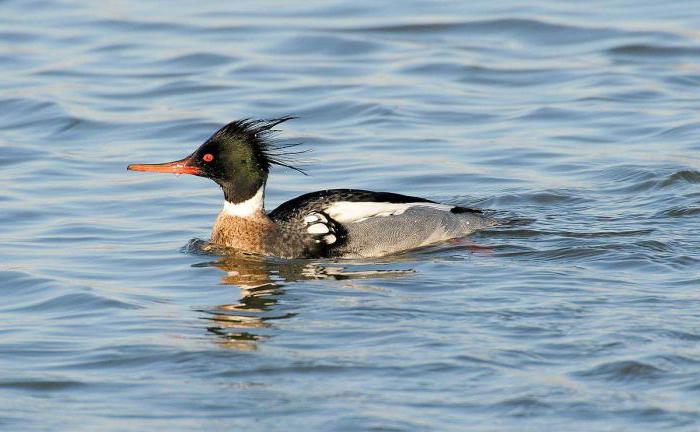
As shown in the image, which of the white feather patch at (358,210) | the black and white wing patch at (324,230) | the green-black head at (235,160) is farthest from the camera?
the green-black head at (235,160)

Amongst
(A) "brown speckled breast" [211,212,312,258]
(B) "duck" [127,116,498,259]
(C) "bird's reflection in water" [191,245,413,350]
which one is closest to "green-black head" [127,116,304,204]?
(B) "duck" [127,116,498,259]

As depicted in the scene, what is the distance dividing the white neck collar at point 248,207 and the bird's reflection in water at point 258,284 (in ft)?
1.36

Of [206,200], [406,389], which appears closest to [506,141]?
[206,200]

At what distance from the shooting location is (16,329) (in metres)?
10.0

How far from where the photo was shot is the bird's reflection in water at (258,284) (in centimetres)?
988

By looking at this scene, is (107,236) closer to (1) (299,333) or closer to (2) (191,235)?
(2) (191,235)

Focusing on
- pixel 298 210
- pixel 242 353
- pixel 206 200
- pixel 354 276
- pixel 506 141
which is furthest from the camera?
pixel 506 141

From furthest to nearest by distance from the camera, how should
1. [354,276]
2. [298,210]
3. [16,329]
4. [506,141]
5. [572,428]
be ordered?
[506,141]
[298,210]
[354,276]
[16,329]
[572,428]

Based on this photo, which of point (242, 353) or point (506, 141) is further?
point (506, 141)

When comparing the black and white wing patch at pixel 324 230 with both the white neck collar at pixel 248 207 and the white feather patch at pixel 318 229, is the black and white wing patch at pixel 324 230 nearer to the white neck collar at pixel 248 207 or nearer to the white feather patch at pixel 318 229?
the white feather patch at pixel 318 229

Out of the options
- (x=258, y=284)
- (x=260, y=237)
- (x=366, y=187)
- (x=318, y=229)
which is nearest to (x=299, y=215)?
(x=318, y=229)

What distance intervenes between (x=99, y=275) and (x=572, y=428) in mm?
5051

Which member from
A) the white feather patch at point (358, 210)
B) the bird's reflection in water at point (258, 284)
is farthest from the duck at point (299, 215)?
the bird's reflection in water at point (258, 284)

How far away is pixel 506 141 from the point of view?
16.4 meters
